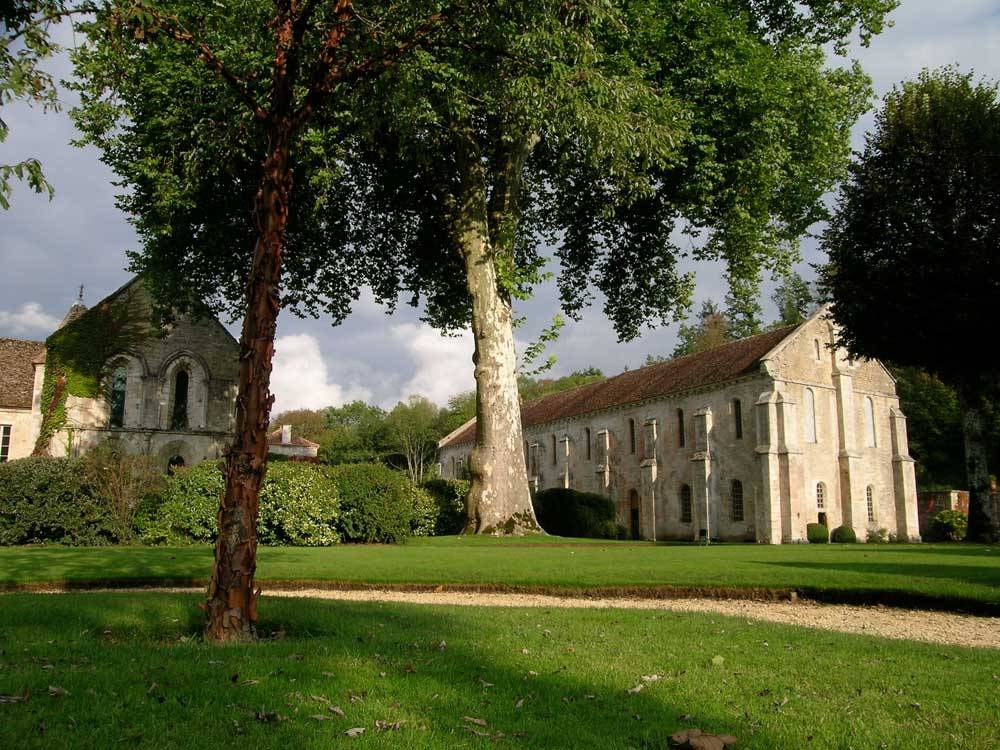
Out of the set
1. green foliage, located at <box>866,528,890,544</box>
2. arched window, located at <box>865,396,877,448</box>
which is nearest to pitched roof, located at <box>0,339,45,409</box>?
green foliage, located at <box>866,528,890,544</box>

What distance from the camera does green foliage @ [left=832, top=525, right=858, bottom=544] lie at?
3762 cm

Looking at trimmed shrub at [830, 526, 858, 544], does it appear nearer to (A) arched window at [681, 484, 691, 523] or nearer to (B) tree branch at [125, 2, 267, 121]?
(A) arched window at [681, 484, 691, 523]

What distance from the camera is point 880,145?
27.2m

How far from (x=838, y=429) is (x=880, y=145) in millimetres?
17627

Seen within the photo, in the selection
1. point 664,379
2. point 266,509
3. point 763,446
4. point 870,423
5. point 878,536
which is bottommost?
point 878,536

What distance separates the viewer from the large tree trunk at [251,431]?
6160 millimetres

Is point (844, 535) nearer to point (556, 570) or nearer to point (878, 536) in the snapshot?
point (878, 536)

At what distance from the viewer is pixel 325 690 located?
4.45m

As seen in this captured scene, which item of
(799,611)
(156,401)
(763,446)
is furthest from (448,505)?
(763,446)

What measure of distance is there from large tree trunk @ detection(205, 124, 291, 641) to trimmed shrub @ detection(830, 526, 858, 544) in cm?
3671

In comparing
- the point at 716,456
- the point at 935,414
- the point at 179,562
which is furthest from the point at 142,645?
the point at 935,414

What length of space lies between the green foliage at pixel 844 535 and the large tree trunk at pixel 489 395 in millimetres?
22228

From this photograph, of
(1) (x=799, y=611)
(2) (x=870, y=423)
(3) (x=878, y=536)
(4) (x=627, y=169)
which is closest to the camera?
(1) (x=799, y=611)

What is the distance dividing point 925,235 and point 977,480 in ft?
37.8
